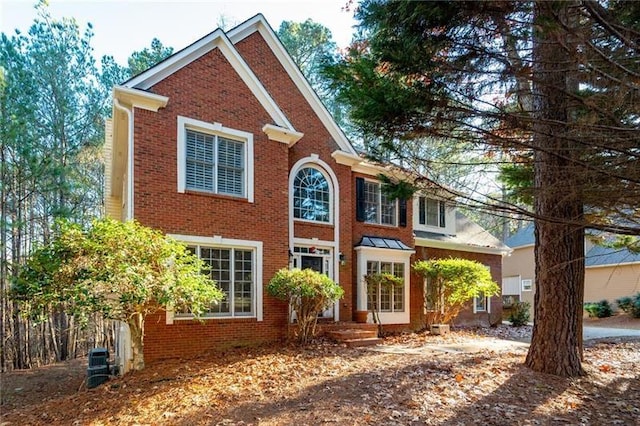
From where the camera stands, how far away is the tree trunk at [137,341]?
26.8 ft

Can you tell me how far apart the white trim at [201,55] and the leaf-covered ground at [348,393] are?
5771mm

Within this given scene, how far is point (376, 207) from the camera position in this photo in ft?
48.4

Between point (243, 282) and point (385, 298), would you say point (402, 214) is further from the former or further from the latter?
point (243, 282)

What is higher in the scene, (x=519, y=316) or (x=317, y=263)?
(x=317, y=263)

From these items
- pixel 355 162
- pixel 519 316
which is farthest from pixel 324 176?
pixel 519 316

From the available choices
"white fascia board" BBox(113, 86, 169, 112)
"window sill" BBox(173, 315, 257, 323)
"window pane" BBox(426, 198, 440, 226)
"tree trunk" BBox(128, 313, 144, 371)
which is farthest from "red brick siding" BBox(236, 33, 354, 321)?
"tree trunk" BBox(128, 313, 144, 371)

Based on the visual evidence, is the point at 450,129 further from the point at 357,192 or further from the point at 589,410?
the point at 357,192

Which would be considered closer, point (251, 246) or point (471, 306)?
point (251, 246)

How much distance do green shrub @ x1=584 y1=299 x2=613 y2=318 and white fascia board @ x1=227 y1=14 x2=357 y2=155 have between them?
1633 cm

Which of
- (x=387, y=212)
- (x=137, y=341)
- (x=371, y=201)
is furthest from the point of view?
(x=387, y=212)

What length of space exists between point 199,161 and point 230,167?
0.78 meters

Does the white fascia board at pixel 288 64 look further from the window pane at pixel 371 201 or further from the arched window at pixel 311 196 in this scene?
the window pane at pixel 371 201

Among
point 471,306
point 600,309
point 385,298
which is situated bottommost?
point 600,309

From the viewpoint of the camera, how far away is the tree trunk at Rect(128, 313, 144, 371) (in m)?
8.18
